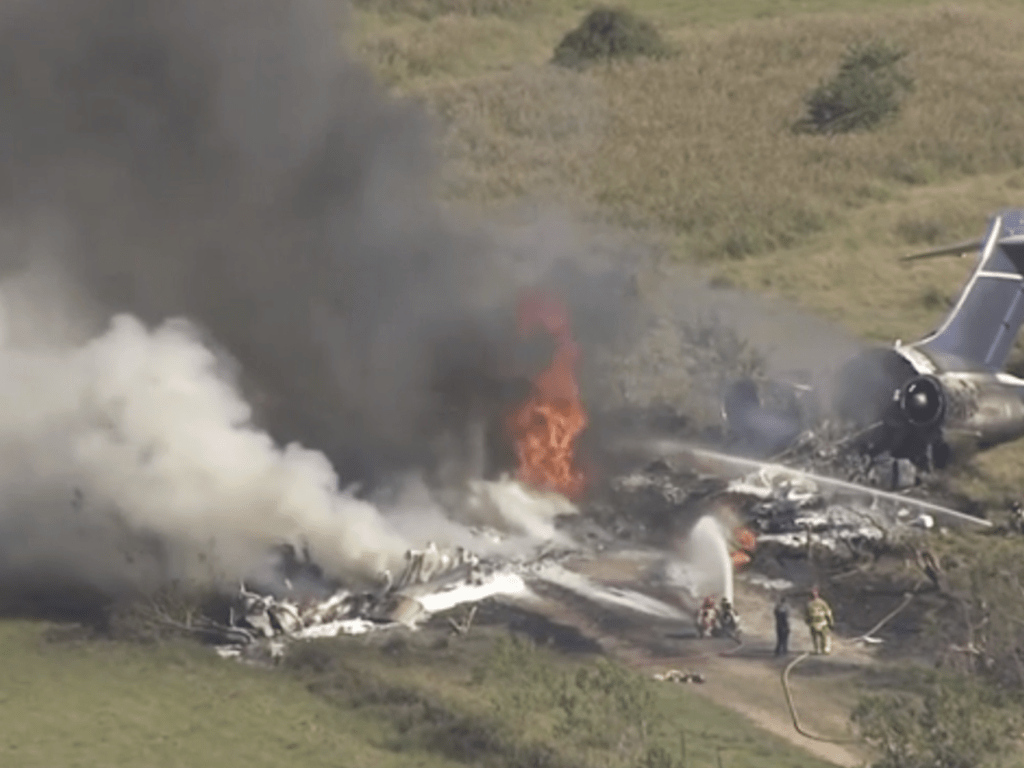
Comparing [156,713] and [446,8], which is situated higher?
[446,8]

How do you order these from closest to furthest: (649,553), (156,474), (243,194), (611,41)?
(156,474)
(243,194)
(649,553)
(611,41)

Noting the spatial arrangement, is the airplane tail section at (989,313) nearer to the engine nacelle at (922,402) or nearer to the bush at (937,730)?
the engine nacelle at (922,402)

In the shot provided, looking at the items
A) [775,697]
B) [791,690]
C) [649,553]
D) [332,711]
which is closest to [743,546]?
[649,553]

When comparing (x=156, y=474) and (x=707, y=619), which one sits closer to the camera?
(x=707, y=619)

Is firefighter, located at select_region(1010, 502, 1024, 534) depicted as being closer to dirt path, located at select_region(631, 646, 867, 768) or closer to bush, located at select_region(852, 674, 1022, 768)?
dirt path, located at select_region(631, 646, 867, 768)

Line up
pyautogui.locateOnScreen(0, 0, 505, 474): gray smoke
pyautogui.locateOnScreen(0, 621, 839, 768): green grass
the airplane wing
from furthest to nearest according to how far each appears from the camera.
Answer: the airplane wing < pyautogui.locateOnScreen(0, 0, 505, 474): gray smoke < pyautogui.locateOnScreen(0, 621, 839, 768): green grass

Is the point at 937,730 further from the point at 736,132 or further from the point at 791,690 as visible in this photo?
the point at 736,132

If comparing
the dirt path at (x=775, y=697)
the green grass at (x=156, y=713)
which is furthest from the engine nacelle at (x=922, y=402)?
the green grass at (x=156, y=713)


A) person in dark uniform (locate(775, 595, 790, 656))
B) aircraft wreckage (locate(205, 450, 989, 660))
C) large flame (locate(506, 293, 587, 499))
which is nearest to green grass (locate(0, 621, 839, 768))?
aircraft wreckage (locate(205, 450, 989, 660))
